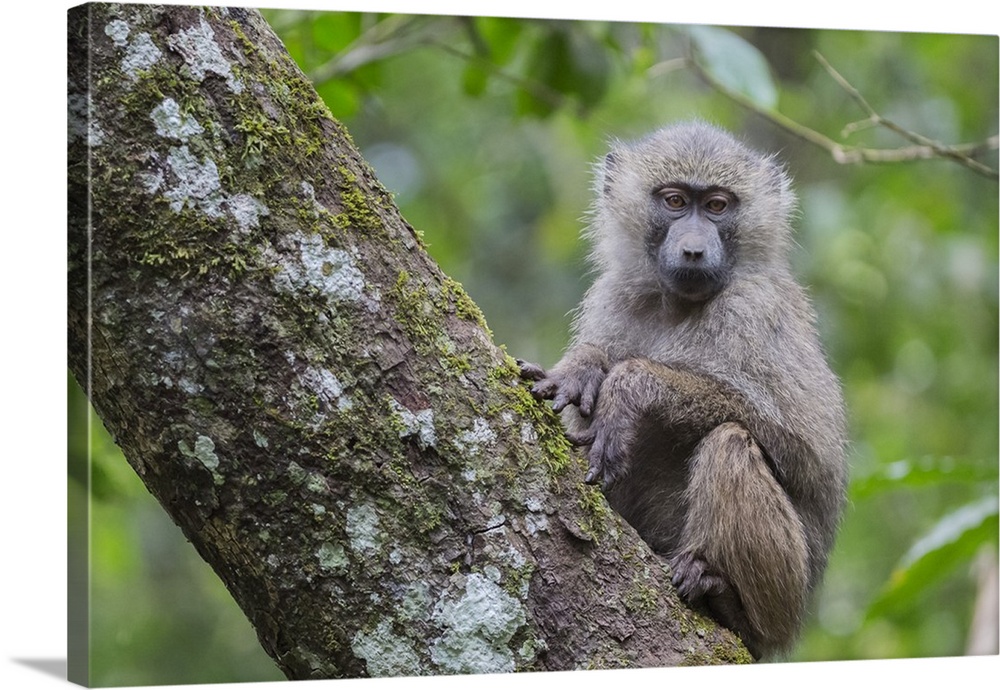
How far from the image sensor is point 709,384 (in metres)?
5.69

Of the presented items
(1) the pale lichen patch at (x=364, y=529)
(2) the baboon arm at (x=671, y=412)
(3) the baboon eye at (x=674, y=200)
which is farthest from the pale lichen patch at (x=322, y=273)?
(3) the baboon eye at (x=674, y=200)

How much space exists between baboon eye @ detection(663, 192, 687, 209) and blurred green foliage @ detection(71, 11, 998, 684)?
0.90 m

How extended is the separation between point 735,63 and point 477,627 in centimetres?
395

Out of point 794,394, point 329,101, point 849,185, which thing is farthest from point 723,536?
point 849,185

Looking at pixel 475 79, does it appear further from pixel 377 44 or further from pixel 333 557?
pixel 333 557

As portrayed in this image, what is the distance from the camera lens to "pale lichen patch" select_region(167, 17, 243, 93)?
425 centimetres

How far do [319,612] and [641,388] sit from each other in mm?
1917

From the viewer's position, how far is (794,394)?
19.1ft

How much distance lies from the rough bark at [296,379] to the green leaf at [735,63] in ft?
10.2

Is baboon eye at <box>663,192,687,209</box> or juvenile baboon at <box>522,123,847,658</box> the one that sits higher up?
baboon eye at <box>663,192,687,209</box>

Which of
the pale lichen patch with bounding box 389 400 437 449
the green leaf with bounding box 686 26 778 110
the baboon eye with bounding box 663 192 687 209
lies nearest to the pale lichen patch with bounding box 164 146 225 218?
the pale lichen patch with bounding box 389 400 437 449

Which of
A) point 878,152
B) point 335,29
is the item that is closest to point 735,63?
A: point 878,152

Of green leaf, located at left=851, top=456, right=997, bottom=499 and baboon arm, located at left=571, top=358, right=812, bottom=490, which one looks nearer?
baboon arm, located at left=571, top=358, right=812, bottom=490

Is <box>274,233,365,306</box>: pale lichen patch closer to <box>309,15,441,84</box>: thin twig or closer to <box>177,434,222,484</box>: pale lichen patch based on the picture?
<box>177,434,222,484</box>: pale lichen patch
